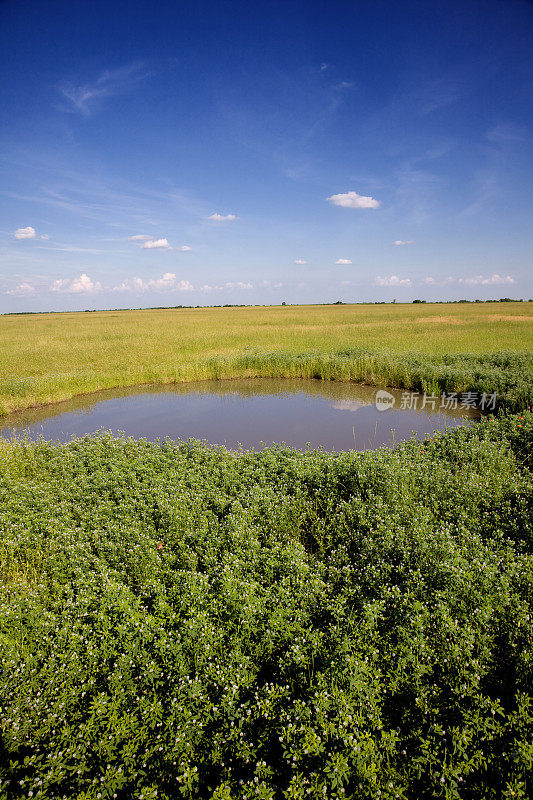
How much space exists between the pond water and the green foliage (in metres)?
4.71

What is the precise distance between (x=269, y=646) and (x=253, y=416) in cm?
1056

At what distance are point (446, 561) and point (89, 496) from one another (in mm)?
6261

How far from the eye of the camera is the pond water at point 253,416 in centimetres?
1190

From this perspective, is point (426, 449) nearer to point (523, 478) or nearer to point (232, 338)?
point (523, 478)

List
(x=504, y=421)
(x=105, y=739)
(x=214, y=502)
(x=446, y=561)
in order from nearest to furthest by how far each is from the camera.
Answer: (x=105, y=739), (x=446, y=561), (x=214, y=502), (x=504, y=421)

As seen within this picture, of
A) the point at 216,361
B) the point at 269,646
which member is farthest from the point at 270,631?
the point at 216,361

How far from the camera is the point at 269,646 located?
145 inches

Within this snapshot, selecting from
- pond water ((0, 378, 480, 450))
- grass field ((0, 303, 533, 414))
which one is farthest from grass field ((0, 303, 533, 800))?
grass field ((0, 303, 533, 414))

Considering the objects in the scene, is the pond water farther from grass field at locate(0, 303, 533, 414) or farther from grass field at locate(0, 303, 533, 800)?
grass field at locate(0, 303, 533, 800)

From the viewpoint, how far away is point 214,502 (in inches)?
263

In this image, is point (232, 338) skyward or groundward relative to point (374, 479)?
skyward

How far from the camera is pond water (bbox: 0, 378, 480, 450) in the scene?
39.0ft

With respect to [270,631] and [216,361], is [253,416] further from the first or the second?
[270,631]

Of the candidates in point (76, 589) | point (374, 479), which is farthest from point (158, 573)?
point (374, 479)
